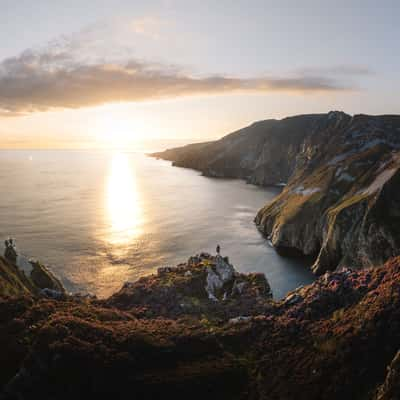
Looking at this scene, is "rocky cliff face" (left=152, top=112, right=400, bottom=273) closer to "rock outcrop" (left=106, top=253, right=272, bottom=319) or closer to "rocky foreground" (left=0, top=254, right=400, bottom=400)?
"rock outcrop" (left=106, top=253, right=272, bottom=319)

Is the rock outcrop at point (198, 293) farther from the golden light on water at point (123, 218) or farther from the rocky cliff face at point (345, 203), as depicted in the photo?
the golden light on water at point (123, 218)

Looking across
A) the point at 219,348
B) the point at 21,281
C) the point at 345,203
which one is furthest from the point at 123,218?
the point at 219,348

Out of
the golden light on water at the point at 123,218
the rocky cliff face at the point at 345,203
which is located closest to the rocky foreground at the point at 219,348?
the rocky cliff face at the point at 345,203

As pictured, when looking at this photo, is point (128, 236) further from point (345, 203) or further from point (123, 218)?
point (345, 203)

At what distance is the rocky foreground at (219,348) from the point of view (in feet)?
95.5

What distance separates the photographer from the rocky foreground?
2911 cm

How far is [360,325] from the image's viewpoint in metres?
33.4

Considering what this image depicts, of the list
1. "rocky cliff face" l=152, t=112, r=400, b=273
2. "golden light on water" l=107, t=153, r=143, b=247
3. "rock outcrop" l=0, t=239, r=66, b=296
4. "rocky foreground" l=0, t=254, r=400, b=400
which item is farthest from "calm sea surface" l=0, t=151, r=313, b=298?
"rocky foreground" l=0, t=254, r=400, b=400

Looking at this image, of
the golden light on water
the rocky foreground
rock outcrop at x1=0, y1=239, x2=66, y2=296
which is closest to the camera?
the rocky foreground

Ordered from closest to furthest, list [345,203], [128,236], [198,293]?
[198,293], [345,203], [128,236]

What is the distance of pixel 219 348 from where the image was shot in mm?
36750

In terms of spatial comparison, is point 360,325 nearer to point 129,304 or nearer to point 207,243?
point 129,304

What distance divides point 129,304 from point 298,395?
105ft

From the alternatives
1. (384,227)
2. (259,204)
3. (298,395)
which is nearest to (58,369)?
(298,395)
